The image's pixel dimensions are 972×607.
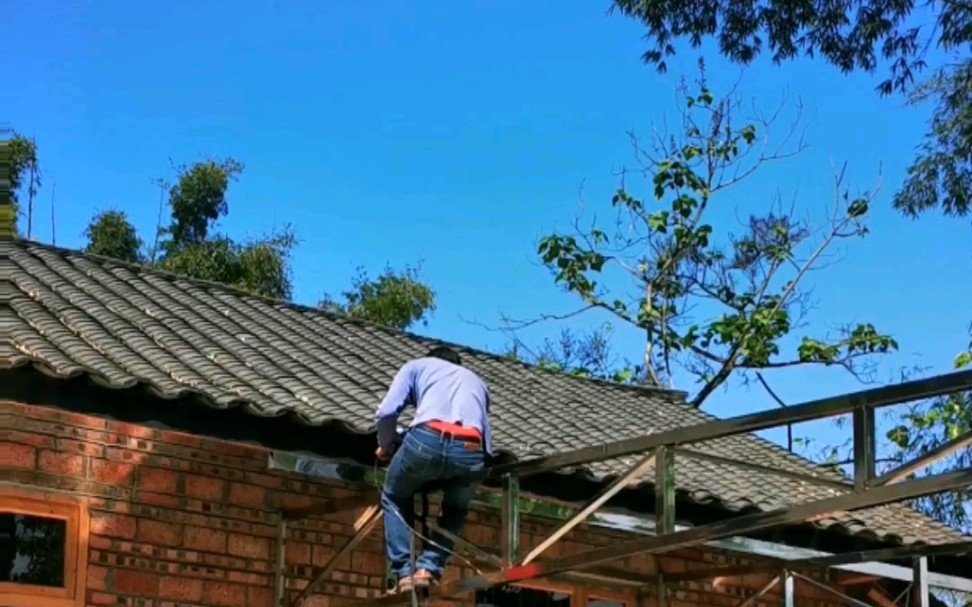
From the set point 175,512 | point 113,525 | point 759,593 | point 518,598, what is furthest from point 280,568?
point 759,593

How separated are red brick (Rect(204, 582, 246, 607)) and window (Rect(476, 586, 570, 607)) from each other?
216 centimetres

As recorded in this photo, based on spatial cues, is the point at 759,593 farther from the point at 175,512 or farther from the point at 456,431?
the point at 175,512

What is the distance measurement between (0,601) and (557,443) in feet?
15.6

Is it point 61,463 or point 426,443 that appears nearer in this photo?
point 426,443

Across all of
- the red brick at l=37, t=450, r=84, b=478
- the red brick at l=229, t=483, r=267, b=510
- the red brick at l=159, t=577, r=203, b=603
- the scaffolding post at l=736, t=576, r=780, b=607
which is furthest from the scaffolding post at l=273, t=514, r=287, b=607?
the scaffolding post at l=736, t=576, r=780, b=607

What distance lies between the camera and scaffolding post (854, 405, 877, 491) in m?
7.05

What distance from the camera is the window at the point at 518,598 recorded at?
11.5m

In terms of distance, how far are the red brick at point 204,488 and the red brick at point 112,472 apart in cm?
41

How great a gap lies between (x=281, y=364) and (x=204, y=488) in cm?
183

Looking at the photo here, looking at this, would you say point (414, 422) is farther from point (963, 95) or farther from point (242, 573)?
point (963, 95)

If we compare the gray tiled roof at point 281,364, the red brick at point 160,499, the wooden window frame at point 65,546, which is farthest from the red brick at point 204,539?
the gray tiled roof at point 281,364

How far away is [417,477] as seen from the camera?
837 centimetres

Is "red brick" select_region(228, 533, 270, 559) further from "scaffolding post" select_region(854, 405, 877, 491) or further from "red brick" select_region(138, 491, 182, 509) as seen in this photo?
"scaffolding post" select_region(854, 405, 877, 491)

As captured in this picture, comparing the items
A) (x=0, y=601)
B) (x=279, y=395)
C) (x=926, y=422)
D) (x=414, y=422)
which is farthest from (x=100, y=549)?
(x=926, y=422)
